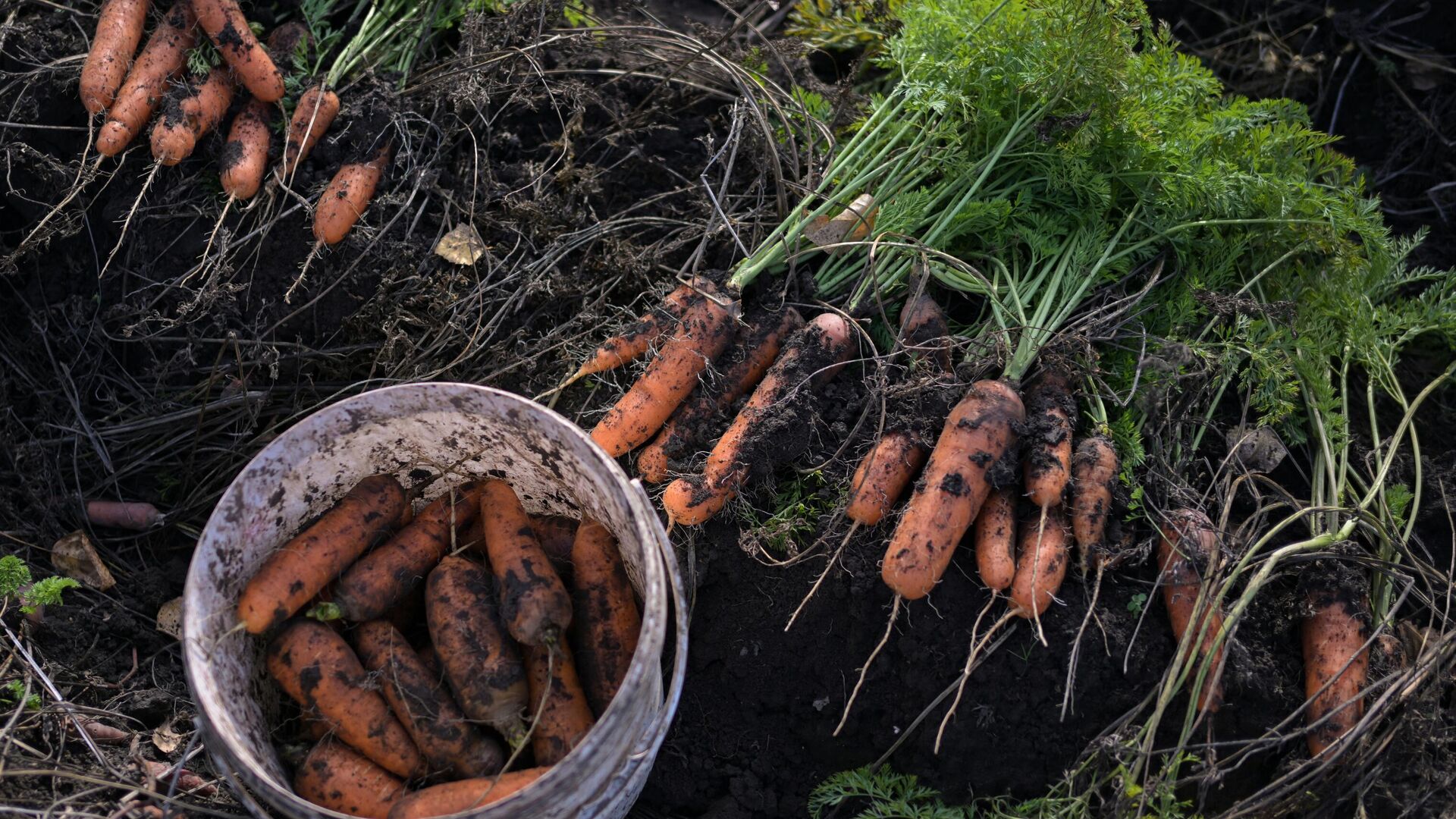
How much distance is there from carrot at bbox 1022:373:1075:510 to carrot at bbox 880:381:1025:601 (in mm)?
60

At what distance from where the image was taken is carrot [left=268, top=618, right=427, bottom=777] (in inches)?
87.8

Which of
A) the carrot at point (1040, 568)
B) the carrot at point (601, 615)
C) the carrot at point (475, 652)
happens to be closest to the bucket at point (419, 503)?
the carrot at point (601, 615)

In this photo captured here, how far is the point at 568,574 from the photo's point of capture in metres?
2.53

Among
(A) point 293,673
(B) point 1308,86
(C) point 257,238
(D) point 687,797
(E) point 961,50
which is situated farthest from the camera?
(B) point 1308,86

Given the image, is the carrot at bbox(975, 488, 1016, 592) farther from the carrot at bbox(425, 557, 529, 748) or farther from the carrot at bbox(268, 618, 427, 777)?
the carrot at bbox(268, 618, 427, 777)

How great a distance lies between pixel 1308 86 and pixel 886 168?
1.97m

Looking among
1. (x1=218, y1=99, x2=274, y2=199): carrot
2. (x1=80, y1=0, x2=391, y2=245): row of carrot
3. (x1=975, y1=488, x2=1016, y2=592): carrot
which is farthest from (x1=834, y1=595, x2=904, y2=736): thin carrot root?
(x1=218, y1=99, x2=274, y2=199): carrot

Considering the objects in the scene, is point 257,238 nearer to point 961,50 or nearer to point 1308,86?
point 961,50

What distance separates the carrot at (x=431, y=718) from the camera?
2223 mm

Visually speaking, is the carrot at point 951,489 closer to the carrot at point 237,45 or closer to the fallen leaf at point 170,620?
the fallen leaf at point 170,620

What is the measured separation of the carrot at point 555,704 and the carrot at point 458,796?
0.10m

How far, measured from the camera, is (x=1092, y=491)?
237 cm

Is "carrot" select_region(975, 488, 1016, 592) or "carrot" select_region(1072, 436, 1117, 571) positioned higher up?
"carrot" select_region(1072, 436, 1117, 571)

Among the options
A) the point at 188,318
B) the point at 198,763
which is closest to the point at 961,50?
the point at 188,318
